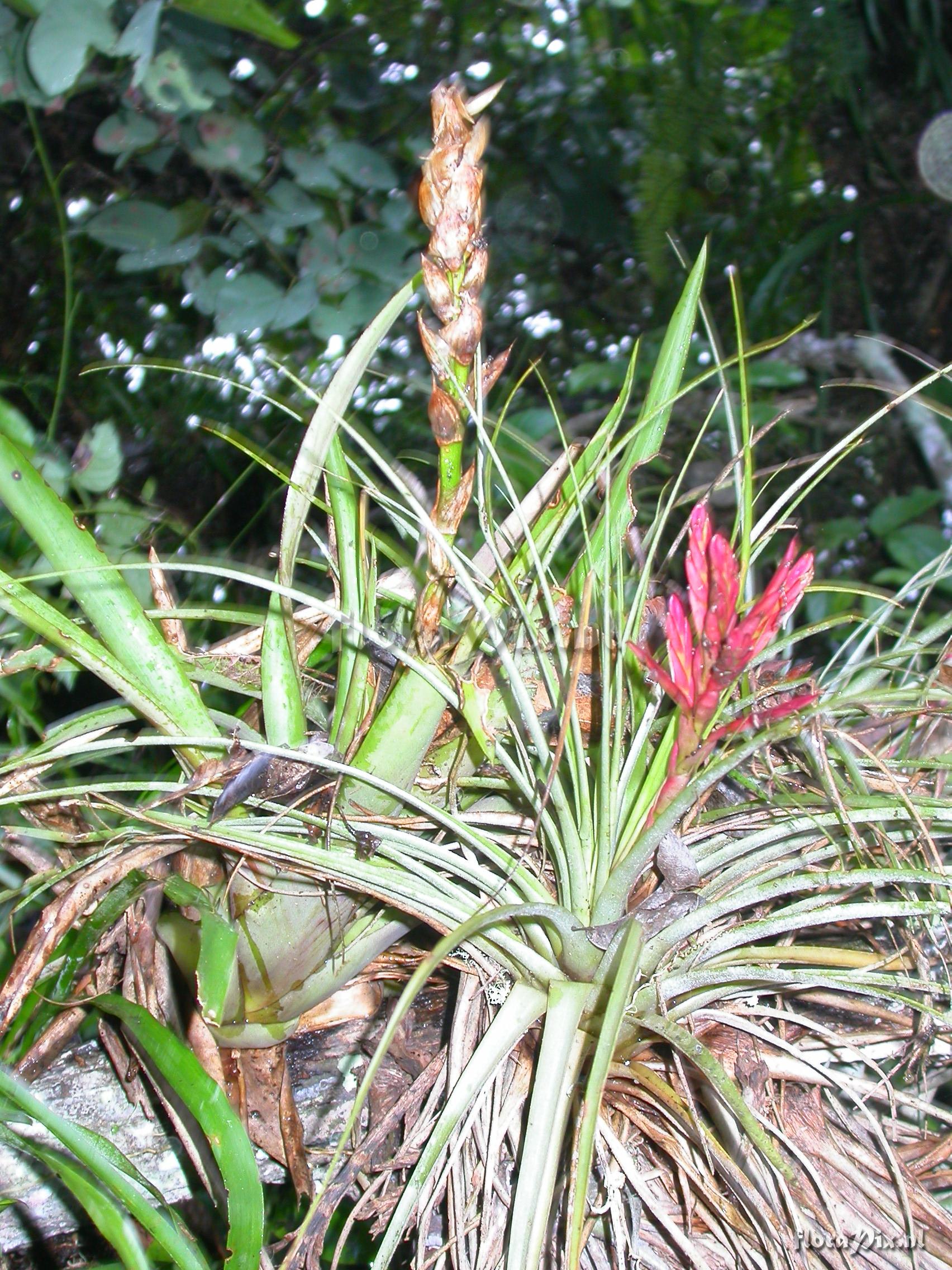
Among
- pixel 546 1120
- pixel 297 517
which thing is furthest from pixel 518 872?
pixel 297 517

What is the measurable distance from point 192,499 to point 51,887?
93cm

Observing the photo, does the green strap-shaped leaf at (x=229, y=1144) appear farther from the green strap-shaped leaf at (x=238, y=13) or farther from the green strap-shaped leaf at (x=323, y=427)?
the green strap-shaped leaf at (x=238, y=13)

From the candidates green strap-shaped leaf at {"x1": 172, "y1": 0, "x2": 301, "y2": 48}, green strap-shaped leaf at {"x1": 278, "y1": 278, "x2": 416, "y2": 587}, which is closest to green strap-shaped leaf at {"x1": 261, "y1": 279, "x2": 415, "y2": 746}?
green strap-shaped leaf at {"x1": 278, "y1": 278, "x2": 416, "y2": 587}

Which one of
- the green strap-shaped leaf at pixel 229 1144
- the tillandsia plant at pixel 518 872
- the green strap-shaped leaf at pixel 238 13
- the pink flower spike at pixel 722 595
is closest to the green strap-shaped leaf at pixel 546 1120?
the tillandsia plant at pixel 518 872

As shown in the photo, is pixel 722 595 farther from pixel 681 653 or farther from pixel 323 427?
pixel 323 427

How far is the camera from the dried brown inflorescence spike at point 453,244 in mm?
322

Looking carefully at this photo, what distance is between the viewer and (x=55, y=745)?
1.58ft

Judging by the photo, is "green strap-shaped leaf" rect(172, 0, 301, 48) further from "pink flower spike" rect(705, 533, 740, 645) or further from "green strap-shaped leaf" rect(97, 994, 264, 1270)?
"green strap-shaped leaf" rect(97, 994, 264, 1270)

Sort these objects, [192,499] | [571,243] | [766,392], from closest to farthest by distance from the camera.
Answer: [192,499]
[766,392]
[571,243]

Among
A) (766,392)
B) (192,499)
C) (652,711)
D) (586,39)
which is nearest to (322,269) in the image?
(192,499)

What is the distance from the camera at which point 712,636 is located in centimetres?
30

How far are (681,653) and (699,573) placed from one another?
0.10 ft

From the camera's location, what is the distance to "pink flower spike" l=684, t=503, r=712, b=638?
31 centimetres

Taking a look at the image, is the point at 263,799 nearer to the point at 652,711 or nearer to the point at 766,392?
the point at 652,711
